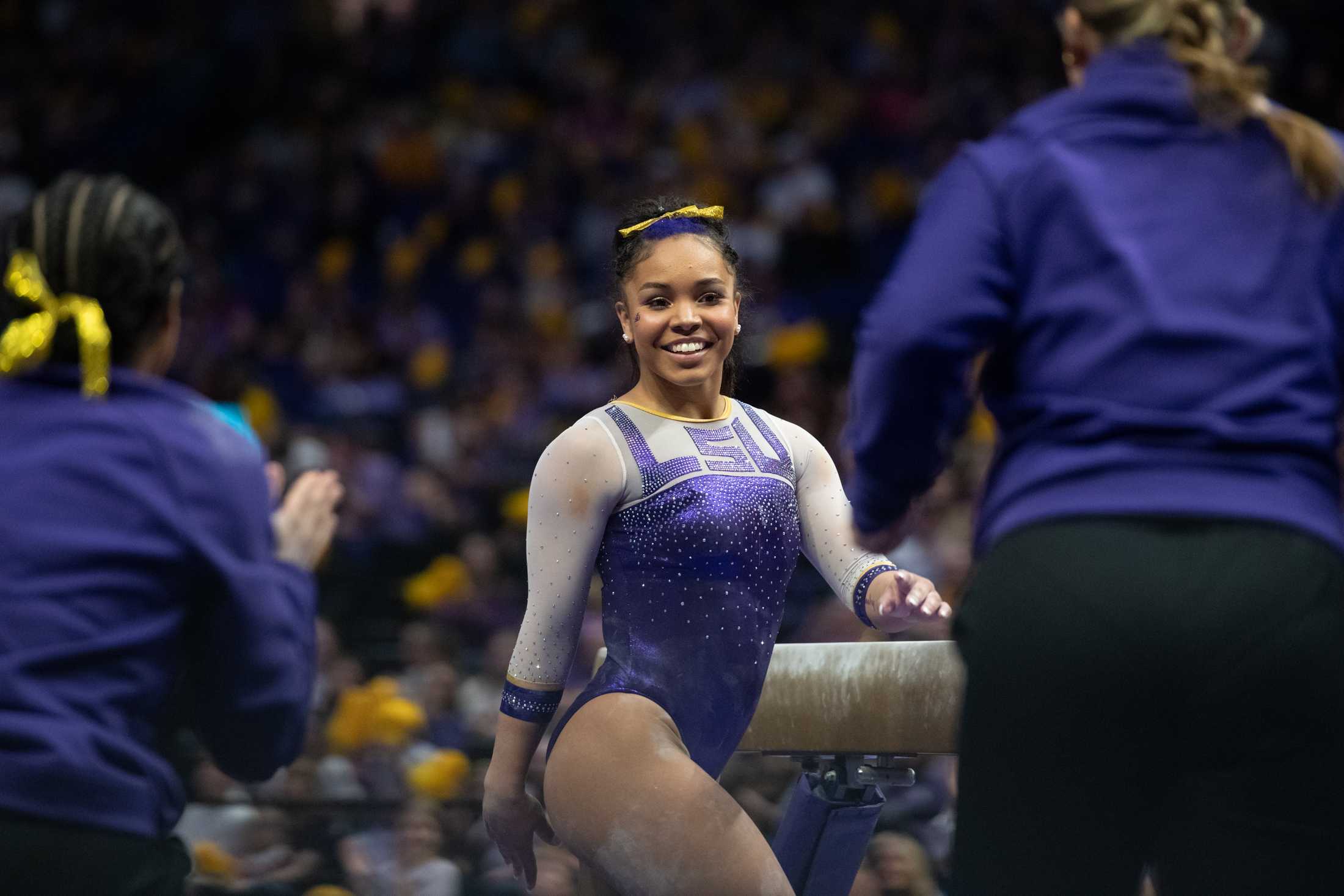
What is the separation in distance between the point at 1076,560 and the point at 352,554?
7.27 metres

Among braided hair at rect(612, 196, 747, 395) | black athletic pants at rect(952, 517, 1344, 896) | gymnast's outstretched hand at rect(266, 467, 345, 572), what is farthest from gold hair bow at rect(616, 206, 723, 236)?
black athletic pants at rect(952, 517, 1344, 896)

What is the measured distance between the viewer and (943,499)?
6.45 m

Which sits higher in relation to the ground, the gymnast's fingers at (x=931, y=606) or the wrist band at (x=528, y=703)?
the gymnast's fingers at (x=931, y=606)

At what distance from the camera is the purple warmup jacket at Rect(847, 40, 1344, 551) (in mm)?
1579

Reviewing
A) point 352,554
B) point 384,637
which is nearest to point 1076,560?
point 384,637

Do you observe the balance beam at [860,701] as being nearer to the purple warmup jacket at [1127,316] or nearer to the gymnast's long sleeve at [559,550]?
the gymnast's long sleeve at [559,550]

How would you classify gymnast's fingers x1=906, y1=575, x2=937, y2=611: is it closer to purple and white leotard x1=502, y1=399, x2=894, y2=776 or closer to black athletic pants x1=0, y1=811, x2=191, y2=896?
purple and white leotard x1=502, y1=399, x2=894, y2=776

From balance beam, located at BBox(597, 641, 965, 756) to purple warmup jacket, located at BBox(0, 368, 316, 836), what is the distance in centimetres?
114

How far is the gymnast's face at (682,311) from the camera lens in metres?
2.78

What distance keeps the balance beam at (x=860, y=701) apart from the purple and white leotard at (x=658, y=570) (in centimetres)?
18

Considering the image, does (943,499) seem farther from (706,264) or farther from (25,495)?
(25,495)

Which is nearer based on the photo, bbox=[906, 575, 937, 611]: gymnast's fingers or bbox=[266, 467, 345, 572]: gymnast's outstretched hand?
bbox=[266, 467, 345, 572]: gymnast's outstretched hand

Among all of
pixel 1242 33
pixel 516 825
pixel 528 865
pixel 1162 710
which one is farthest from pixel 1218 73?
pixel 528 865

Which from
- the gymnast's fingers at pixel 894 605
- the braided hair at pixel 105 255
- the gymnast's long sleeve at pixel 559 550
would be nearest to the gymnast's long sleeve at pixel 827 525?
the gymnast's fingers at pixel 894 605
